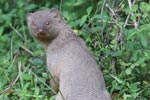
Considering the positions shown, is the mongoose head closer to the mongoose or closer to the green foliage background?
the mongoose

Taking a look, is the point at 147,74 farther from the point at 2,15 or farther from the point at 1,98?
the point at 2,15

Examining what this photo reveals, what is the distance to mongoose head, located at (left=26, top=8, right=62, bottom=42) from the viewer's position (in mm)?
5641

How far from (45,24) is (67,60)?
1.41 feet

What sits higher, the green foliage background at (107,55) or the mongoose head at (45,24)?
the mongoose head at (45,24)

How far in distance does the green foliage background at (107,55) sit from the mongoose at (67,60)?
0.20 meters

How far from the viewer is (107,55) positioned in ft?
19.2

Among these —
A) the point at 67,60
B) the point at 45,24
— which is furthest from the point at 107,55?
the point at 45,24

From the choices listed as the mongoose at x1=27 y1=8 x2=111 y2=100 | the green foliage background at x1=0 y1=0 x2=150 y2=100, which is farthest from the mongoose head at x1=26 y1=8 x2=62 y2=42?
the green foliage background at x1=0 y1=0 x2=150 y2=100

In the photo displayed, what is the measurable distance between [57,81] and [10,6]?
2161 mm

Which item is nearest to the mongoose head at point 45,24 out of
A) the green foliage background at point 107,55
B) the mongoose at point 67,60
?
the mongoose at point 67,60

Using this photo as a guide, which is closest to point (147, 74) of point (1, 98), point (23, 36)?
point (1, 98)

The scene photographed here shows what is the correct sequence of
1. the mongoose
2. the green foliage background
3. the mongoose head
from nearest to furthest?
the mongoose, the green foliage background, the mongoose head

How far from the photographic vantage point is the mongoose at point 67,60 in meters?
5.10

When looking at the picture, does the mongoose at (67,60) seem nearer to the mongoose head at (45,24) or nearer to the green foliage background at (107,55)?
the mongoose head at (45,24)
